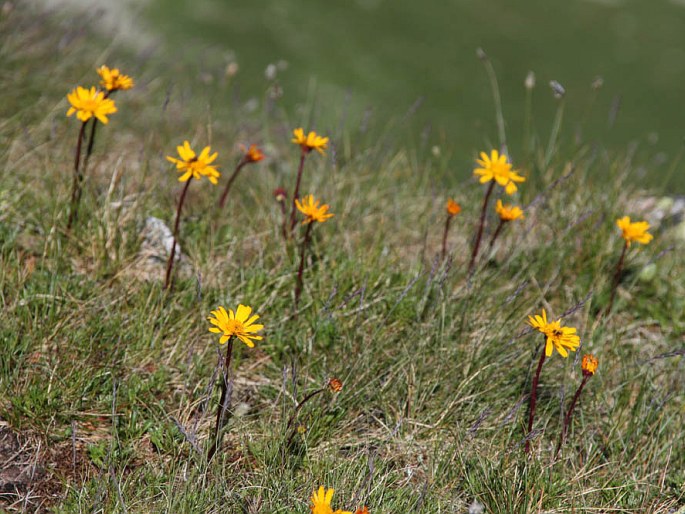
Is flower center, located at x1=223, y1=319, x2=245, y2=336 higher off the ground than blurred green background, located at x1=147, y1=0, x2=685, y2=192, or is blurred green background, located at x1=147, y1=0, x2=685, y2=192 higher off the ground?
flower center, located at x1=223, y1=319, x2=245, y2=336

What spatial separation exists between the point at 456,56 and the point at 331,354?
5385mm

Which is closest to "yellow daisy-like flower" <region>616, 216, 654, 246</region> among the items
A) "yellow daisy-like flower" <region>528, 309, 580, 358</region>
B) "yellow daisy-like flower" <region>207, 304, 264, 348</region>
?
"yellow daisy-like flower" <region>528, 309, 580, 358</region>

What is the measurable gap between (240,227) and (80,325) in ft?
2.78

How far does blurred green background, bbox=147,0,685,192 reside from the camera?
6.58 m

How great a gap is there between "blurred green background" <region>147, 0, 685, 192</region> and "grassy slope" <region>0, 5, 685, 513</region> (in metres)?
2.86

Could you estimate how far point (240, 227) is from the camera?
124 inches

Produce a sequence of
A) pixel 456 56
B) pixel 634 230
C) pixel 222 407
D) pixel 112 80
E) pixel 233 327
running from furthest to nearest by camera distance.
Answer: pixel 456 56 → pixel 634 230 → pixel 112 80 → pixel 222 407 → pixel 233 327

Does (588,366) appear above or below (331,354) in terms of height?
above

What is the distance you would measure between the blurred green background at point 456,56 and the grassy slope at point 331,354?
286 centimetres

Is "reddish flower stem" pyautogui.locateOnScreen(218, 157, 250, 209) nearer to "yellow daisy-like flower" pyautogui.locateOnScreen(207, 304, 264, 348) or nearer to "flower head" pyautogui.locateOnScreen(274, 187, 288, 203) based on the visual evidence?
"flower head" pyautogui.locateOnScreen(274, 187, 288, 203)

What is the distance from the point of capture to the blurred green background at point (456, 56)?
658 centimetres

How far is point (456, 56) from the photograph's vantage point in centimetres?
736

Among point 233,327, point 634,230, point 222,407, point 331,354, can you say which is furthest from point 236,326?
point 634,230

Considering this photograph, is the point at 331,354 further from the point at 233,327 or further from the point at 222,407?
the point at 233,327
